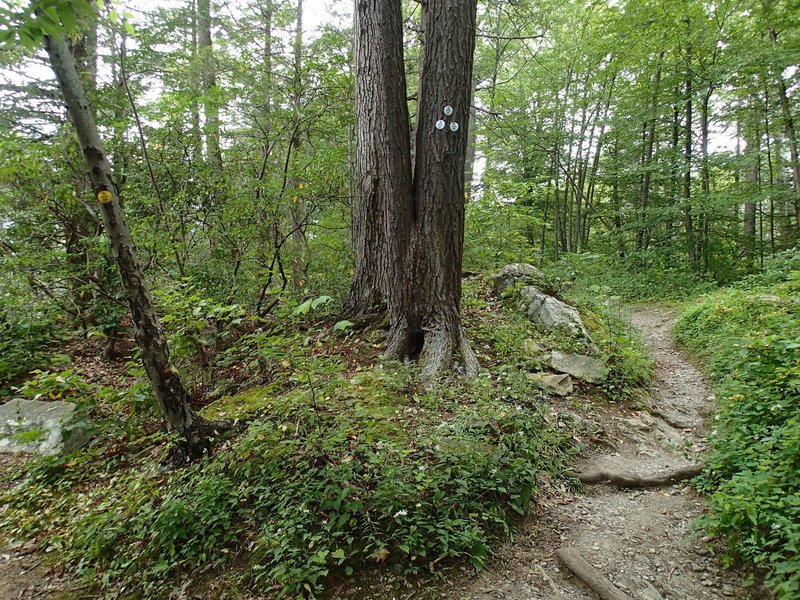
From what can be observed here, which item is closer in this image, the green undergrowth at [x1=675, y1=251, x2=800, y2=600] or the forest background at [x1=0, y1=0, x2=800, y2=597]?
the green undergrowth at [x1=675, y1=251, x2=800, y2=600]

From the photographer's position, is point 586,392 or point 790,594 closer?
point 790,594

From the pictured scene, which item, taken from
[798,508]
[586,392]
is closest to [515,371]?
[586,392]

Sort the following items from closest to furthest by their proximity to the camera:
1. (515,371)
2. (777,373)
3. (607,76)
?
1. (777,373)
2. (515,371)
3. (607,76)

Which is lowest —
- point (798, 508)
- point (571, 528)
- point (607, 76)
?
point (571, 528)

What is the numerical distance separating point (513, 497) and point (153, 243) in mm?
5671

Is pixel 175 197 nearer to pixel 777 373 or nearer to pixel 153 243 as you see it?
pixel 153 243

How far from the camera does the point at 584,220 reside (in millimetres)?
15953

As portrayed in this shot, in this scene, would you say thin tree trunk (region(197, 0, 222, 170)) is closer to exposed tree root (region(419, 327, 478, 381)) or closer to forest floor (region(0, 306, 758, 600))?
exposed tree root (region(419, 327, 478, 381))

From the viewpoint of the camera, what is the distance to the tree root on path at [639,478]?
332 centimetres

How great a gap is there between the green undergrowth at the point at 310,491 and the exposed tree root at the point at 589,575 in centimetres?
39

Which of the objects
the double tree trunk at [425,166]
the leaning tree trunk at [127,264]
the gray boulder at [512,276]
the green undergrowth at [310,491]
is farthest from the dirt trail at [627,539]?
the gray boulder at [512,276]

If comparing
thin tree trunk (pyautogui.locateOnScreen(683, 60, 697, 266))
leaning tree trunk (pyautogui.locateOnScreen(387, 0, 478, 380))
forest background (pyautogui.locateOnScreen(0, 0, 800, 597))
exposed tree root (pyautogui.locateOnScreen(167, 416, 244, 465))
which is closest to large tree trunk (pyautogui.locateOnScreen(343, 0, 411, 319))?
leaning tree trunk (pyautogui.locateOnScreen(387, 0, 478, 380))

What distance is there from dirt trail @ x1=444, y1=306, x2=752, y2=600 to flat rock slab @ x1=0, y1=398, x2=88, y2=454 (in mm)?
3803

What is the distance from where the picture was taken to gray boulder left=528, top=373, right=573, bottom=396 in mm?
4426
